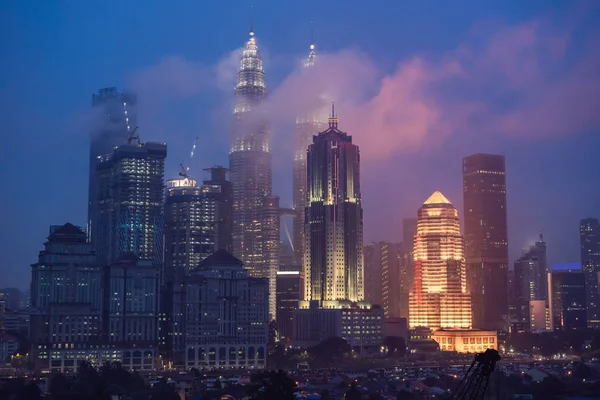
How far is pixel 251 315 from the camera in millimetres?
155500

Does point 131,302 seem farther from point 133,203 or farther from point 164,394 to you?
point 164,394

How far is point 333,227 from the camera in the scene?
17725 cm

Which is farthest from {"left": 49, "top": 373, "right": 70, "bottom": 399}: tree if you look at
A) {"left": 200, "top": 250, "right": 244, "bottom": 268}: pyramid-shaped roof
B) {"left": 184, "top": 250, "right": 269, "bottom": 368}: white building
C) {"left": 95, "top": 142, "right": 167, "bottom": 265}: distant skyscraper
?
{"left": 95, "top": 142, "right": 167, "bottom": 265}: distant skyscraper

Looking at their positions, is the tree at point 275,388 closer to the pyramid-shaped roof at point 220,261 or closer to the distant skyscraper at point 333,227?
the pyramid-shaped roof at point 220,261

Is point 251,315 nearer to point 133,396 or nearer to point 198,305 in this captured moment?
point 198,305

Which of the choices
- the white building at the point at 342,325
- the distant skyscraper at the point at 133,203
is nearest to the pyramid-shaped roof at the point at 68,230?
the distant skyscraper at the point at 133,203

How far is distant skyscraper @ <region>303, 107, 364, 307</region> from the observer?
6924 inches

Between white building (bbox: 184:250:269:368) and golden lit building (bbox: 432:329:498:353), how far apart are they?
52.6m

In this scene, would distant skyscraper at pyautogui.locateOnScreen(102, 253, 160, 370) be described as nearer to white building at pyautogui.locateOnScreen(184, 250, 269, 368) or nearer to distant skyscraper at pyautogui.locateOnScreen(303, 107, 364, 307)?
white building at pyautogui.locateOnScreen(184, 250, 269, 368)

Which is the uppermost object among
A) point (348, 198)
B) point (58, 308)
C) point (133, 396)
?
point (348, 198)

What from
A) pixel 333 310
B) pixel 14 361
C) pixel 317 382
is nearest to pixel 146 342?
pixel 14 361

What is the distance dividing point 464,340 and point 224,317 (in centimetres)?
6261

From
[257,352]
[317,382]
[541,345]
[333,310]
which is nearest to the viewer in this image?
[317,382]

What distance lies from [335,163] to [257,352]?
45.4 meters
